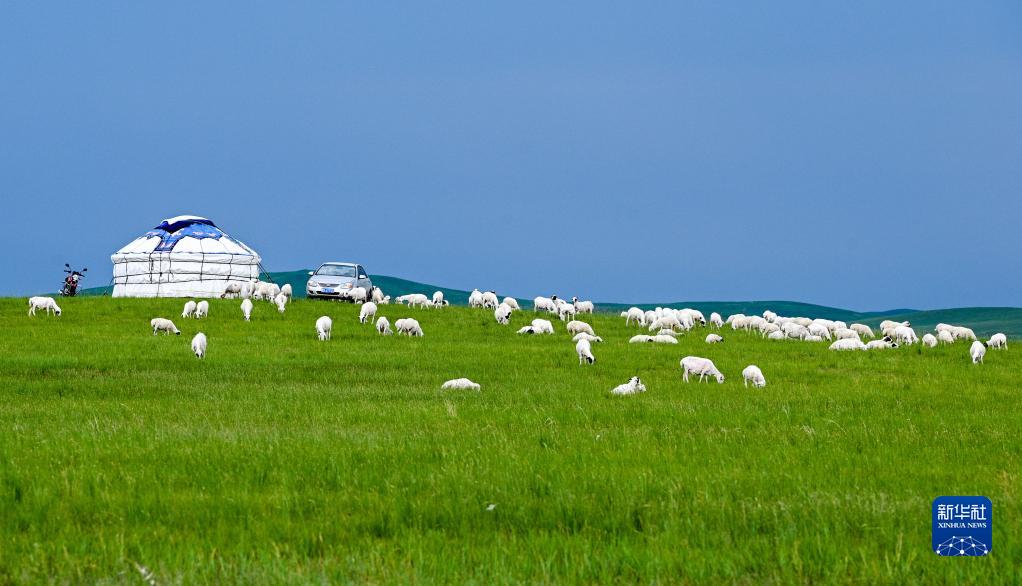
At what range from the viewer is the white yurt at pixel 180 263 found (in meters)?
66.0

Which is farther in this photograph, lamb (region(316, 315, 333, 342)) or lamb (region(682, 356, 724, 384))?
lamb (region(316, 315, 333, 342))

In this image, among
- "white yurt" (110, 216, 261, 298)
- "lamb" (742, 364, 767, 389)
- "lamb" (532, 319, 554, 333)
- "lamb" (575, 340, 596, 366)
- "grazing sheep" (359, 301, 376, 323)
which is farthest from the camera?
"white yurt" (110, 216, 261, 298)

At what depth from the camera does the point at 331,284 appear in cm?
5628

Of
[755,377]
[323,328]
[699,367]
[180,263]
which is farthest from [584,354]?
[180,263]

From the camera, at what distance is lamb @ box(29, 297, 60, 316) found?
152 ft

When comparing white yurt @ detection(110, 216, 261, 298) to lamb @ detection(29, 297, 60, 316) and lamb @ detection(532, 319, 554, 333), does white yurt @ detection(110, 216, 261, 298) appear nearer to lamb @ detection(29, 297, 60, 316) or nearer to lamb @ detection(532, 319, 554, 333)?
lamb @ detection(29, 297, 60, 316)

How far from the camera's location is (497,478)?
11.4 m

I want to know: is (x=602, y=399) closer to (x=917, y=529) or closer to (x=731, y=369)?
(x=731, y=369)

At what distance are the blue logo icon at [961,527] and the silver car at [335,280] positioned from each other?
48.1 metres

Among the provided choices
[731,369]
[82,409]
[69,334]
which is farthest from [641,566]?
[69,334]

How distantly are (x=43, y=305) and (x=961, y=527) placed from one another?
4532 centimetres

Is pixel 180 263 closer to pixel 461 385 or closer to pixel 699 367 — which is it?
pixel 461 385

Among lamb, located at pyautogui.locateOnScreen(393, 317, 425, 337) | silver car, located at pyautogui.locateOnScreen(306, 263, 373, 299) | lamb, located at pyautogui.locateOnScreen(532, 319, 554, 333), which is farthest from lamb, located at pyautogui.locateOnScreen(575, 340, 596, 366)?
silver car, located at pyautogui.locateOnScreen(306, 263, 373, 299)

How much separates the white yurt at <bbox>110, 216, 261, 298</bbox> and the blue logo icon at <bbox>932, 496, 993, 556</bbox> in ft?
198
